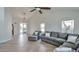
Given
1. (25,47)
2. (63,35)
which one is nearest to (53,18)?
(63,35)

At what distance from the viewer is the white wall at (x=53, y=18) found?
5988 mm

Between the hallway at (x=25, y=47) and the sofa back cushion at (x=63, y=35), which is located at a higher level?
the sofa back cushion at (x=63, y=35)

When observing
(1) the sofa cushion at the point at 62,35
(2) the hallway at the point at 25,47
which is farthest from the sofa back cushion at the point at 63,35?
(2) the hallway at the point at 25,47

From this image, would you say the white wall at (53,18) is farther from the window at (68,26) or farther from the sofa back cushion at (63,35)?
the sofa back cushion at (63,35)

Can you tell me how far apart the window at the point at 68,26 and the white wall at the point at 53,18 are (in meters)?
0.22

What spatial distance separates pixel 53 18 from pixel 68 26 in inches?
45.7

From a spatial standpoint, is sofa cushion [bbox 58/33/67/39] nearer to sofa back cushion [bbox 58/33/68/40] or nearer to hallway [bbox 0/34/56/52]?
sofa back cushion [bbox 58/33/68/40]

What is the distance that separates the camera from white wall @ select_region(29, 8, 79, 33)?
19.6 ft
